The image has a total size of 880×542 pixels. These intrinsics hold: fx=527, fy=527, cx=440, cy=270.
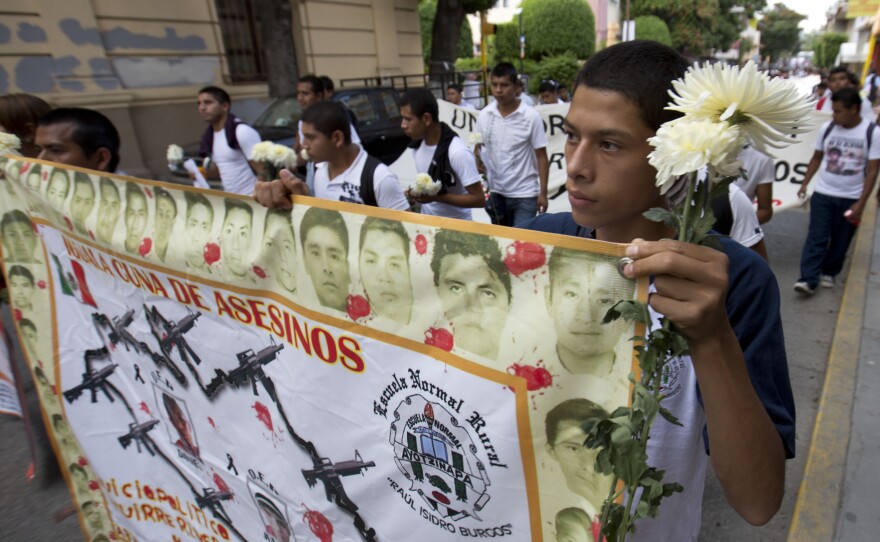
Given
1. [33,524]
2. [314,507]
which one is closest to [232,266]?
[314,507]

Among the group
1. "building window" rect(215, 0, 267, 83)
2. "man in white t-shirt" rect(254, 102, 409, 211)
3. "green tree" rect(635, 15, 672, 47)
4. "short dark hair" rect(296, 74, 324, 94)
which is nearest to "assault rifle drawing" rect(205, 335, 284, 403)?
"man in white t-shirt" rect(254, 102, 409, 211)

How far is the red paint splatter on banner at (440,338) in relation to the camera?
119 cm

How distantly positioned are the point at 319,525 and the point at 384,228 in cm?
97

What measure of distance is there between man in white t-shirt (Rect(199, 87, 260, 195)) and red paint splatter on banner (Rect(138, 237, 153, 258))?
2.77 meters

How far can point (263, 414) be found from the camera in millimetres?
1665

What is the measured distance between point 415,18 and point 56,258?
16.4 metres

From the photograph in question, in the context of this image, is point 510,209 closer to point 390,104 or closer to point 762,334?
point 762,334

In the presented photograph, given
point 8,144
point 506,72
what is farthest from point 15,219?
point 506,72

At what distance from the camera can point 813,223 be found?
495cm

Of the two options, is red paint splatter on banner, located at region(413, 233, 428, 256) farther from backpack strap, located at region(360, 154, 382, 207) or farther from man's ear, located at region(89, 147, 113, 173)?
man's ear, located at region(89, 147, 113, 173)

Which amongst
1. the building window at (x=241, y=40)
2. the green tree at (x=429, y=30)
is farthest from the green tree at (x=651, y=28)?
the building window at (x=241, y=40)

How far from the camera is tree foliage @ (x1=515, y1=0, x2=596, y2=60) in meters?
29.4

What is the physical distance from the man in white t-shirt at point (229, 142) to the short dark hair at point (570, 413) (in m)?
4.08

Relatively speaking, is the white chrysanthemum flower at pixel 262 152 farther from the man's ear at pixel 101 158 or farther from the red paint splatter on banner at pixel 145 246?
the red paint splatter on banner at pixel 145 246
